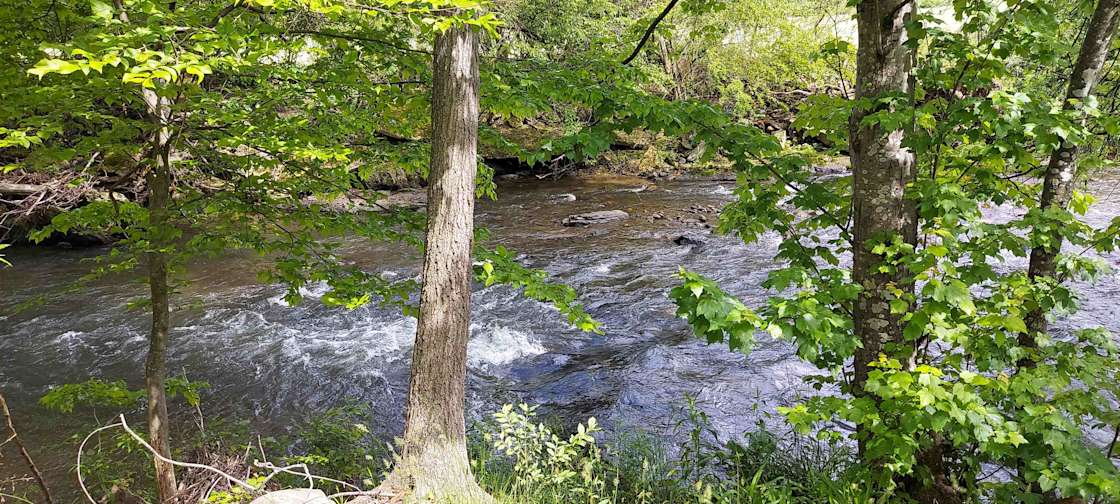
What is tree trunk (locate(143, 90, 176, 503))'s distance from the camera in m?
3.71

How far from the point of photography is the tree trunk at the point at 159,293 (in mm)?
3711

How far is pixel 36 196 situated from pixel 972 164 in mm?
5166

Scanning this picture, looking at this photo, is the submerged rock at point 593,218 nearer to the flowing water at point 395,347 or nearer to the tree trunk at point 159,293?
the flowing water at point 395,347

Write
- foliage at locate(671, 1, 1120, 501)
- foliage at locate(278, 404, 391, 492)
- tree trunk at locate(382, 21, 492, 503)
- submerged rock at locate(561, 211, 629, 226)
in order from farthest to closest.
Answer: submerged rock at locate(561, 211, 629, 226)
foliage at locate(278, 404, 391, 492)
tree trunk at locate(382, 21, 492, 503)
foliage at locate(671, 1, 1120, 501)

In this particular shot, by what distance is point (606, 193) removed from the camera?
18.9 meters

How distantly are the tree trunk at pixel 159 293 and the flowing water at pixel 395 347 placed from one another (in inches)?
39.1

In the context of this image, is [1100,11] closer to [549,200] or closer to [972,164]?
[972,164]

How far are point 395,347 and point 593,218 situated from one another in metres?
7.88

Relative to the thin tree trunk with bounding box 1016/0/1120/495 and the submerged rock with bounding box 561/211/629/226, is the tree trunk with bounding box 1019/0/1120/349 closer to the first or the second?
the thin tree trunk with bounding box 1016/0/1120/495

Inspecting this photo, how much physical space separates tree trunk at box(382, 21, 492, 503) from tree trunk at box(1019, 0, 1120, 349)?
10.6ft

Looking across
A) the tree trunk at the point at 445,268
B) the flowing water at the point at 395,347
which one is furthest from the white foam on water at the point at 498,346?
the tree trunk at the point at 445,268

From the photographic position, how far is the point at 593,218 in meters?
15.0

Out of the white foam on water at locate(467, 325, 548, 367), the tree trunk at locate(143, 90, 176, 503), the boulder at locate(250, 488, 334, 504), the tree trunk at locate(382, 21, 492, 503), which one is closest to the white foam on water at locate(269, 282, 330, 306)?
the white foam on water at locate(467, 325, 548, 367)

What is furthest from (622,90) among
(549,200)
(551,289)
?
(549,200)
